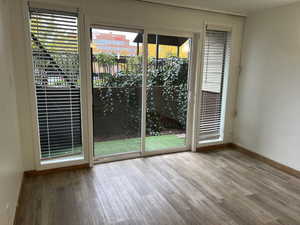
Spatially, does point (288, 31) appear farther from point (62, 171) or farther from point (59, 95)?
point (62, 171)

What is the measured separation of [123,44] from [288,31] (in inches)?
98.4

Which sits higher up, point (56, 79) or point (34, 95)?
point (56, 79)

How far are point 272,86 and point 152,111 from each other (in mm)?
2009

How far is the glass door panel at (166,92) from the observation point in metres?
3.55

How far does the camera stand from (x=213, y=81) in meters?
3.99

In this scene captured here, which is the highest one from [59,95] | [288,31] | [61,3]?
[61,3]

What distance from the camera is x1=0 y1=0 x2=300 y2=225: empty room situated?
2.37m

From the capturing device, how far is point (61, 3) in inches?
107

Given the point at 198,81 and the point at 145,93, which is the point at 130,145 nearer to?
the point at 145,93

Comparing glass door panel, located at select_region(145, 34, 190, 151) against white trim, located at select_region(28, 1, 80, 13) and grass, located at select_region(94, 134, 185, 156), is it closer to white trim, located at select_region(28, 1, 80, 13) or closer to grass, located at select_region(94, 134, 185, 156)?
grass, located at select_region(94, 134, 185, 156)

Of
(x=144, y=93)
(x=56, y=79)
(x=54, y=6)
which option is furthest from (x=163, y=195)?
Answer: (x=54, y=6)

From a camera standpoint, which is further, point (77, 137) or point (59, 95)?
point (77, 137)

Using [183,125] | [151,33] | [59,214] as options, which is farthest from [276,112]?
[59,214]

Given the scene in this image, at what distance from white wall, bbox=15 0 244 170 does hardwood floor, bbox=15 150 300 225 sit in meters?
0.79
